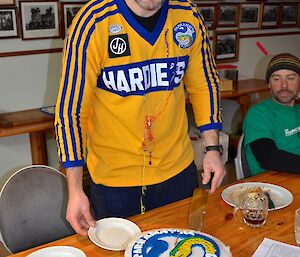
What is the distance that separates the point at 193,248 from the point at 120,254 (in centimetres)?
22

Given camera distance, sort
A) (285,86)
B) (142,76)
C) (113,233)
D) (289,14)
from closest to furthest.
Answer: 1. (113,233)
2. (142,76)
3. (285,86)
4. (289,14)

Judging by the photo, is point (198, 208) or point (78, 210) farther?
point (198, 208)

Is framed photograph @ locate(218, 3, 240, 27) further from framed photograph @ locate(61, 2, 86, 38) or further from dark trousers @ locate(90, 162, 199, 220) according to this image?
dark trousers @ locate(90, 162, 199, 220)

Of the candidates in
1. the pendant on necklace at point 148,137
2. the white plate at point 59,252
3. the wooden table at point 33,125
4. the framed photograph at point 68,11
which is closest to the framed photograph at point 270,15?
the wooden table at point 33,125

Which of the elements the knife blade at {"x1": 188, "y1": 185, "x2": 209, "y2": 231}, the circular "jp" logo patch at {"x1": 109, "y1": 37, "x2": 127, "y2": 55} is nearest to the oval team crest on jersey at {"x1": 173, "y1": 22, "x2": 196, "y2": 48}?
the circular "jp" logo patch at {"x1": 109, "y1": 37, "x2": 127, "y2": 55}

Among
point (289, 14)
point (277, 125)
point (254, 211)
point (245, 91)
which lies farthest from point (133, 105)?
point (289, 14)

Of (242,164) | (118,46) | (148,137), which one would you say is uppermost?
(118,46)

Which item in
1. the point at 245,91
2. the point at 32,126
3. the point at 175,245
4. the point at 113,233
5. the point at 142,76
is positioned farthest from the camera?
the point at 245,91

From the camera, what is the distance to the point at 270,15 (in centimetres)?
442

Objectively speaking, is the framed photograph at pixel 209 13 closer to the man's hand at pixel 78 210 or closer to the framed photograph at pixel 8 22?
the framed photograph at pixel 8 22

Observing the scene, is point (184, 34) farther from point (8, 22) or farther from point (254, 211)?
point (8, 22)

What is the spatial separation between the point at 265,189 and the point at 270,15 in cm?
315

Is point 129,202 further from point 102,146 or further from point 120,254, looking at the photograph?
point 120,254

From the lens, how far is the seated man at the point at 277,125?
1.95 metres
